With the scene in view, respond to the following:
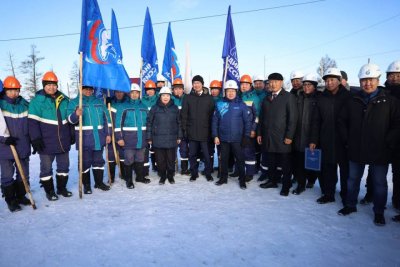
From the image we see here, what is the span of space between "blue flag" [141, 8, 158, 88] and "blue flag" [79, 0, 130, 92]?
260 centimetres

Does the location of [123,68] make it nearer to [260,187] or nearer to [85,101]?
[85,101]

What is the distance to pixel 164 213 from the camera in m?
4.14

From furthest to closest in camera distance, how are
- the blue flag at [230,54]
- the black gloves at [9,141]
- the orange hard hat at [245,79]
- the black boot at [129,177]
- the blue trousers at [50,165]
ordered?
the blue flag at [230,54], the orange hard hat at [245,79], the black boot at [129,177], the blue trousers at [50,165], the black gloves at [9,141]

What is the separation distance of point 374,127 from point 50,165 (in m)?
5.40

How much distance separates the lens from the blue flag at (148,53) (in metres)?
7.71

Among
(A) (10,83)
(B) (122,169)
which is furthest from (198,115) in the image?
(A) (10,83)

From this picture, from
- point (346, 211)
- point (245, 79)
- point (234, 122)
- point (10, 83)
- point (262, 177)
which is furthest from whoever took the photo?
point (245, 79)

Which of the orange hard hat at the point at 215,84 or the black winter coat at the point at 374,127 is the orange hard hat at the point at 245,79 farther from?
the black winter coat at the point at 374,127

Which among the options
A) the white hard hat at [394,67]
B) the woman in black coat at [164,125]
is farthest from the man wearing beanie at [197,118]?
the white hard hat at [394,67]

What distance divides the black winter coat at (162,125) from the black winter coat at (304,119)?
8.56ft

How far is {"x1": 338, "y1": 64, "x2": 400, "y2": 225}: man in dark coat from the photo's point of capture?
3568 millimetres

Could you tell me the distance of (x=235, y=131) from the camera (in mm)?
5449

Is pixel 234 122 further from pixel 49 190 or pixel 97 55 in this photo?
pixel 49 190

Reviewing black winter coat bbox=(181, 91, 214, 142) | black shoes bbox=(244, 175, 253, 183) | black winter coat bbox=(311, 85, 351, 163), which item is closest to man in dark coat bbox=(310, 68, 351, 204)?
black winter coat bbox=(311, 85, 351, 163)
